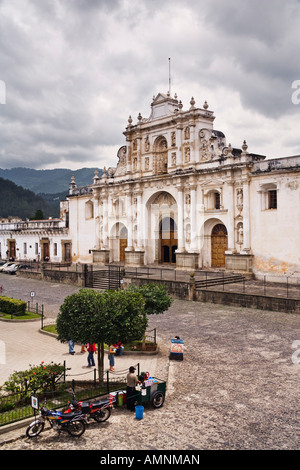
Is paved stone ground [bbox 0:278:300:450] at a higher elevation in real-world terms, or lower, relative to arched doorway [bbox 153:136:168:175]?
lower

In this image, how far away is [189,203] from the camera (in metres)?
36.8

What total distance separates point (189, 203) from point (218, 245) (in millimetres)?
4435

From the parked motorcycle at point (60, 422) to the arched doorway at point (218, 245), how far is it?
1050 inches

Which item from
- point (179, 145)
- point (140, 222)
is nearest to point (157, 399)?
point (179, 145)

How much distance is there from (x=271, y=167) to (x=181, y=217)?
9358mm

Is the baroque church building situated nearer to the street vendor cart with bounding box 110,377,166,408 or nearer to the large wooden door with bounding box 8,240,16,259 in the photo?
the large wooden door with bounding box 8,240,16,259

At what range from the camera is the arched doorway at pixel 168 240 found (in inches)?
1582

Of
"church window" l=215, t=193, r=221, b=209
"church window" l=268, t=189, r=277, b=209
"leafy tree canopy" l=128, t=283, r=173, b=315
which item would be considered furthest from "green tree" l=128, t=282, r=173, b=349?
"church window" l=215, t=193, r=221, b=209

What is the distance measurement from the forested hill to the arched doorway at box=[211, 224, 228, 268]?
10574 centimetres

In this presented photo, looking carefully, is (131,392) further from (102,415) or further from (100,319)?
(100,319)

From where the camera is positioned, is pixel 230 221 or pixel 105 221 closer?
pixel 230 221

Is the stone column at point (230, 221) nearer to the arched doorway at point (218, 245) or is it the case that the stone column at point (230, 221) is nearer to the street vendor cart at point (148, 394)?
the arched doorway at point (218, 245)

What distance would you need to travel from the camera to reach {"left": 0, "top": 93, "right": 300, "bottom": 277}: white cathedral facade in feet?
102
